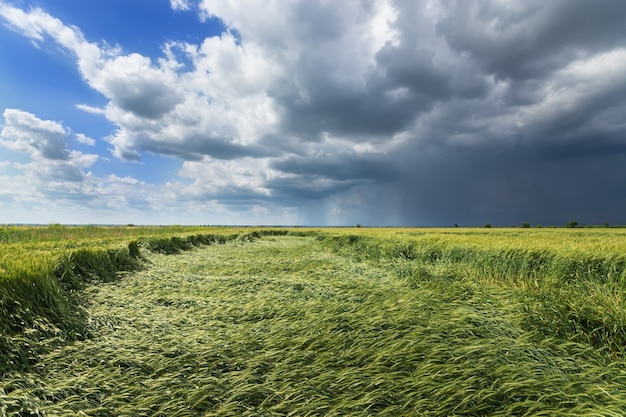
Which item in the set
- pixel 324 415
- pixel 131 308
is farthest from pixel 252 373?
pixel 131 308

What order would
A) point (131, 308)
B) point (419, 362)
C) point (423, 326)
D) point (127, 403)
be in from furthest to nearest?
point (131, 308)
point (423, 326)
point (419, 362)
point (127, 403)

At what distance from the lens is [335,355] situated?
341 centimetres

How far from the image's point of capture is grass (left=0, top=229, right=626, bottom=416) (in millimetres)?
2613

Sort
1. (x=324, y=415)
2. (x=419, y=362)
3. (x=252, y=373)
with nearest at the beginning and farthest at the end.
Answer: (x=324, y=415)
(x=252, y=373)
(x=419, y=362)

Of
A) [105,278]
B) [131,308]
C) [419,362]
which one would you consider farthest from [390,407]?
[105,278]

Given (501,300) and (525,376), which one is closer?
(525,376)

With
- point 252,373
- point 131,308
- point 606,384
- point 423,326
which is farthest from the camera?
point 131,308

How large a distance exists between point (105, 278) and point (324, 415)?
662cm

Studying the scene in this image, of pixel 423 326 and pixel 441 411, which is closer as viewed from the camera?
pixel 441 411

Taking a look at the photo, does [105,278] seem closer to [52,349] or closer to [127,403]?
[52,349]

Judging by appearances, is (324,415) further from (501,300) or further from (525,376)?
(501,300)

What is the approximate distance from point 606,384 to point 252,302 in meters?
4.49

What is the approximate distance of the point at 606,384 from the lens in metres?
2.83

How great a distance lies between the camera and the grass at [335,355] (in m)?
2.61
